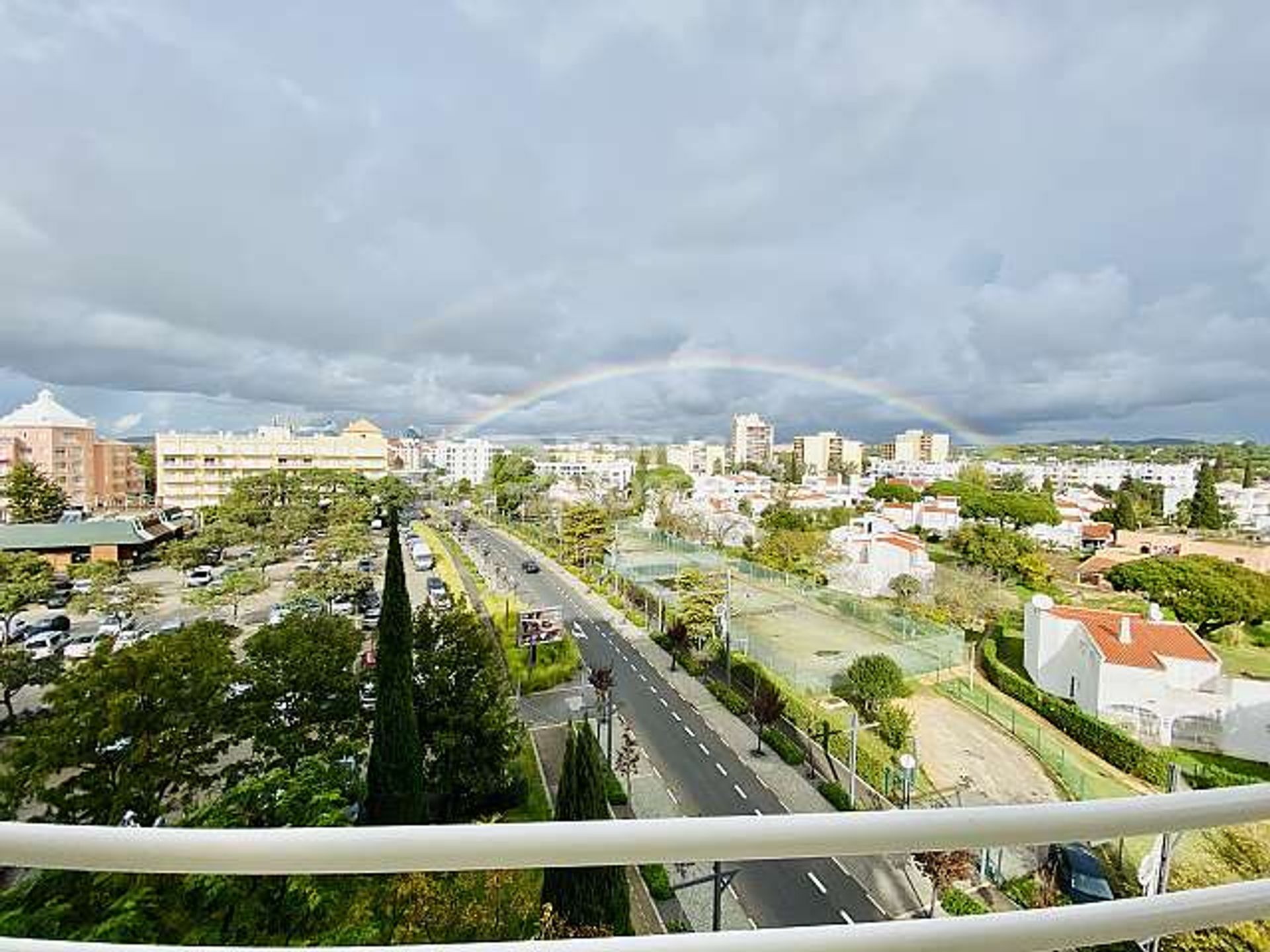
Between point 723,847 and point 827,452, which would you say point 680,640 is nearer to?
point 723,847

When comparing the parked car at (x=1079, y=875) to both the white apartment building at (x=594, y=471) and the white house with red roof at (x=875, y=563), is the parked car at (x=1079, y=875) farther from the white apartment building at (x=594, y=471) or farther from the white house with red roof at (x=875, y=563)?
the white apartment building at (x=594, y=471)

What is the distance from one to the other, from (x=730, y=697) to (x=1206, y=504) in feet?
28.3

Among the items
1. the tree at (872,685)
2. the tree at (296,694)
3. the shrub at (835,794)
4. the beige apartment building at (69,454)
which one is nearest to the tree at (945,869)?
the shrub at (835,794)

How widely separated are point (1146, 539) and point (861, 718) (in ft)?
24.0

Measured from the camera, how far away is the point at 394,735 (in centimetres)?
335

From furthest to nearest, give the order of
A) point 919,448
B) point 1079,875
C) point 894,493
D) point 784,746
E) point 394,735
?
1. point 919,448
2. point 894,493
3. point 784,746
4. point 394,735
5. point 1079,875

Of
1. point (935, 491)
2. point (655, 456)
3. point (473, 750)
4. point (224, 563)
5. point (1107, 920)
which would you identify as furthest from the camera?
point (655, 456)

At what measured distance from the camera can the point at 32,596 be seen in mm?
4910

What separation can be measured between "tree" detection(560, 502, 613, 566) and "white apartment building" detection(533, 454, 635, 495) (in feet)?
14.9

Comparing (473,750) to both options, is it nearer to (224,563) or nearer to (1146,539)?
(224,563)

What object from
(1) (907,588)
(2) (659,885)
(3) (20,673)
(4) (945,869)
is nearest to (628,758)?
(2) (659,885)

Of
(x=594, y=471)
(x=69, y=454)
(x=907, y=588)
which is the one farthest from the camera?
(x=594, y=471)

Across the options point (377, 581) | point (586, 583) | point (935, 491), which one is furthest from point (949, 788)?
point (935, 491)

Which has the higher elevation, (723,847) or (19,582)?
(723,847)
